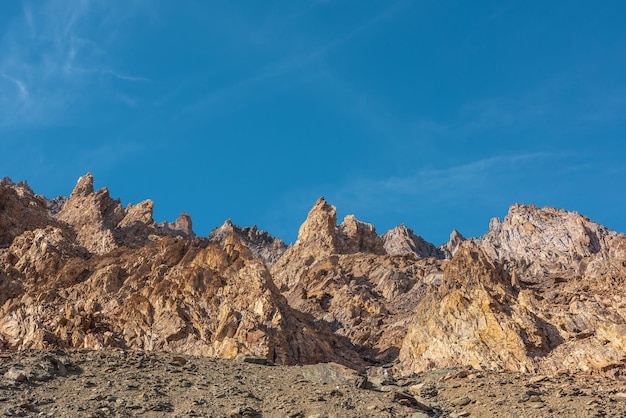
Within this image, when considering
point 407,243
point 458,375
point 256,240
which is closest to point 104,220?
point 256,240

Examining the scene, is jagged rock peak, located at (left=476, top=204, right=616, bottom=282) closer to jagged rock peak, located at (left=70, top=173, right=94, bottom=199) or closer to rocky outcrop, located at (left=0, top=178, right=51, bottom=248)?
rocky outcrop, located at (left=0, top=178, right=51, bottom=248)

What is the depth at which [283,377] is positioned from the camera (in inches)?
1329

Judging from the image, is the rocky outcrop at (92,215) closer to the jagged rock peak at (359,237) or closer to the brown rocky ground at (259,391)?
the jagged rock peak at (359,237)

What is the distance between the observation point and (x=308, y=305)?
71.5m

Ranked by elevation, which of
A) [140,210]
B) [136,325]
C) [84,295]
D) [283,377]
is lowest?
[283,377]

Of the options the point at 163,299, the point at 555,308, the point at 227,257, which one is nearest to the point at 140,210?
the point at 227,257

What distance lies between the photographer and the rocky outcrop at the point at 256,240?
514ft

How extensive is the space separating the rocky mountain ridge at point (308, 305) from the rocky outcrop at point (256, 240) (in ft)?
176

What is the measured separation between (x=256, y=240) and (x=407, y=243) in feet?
118

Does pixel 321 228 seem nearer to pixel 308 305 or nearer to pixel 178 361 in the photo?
pixel 308 305

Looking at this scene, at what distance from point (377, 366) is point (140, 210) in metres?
76.1

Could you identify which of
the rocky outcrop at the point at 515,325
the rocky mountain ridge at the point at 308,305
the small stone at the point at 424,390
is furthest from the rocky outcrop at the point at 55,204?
the small stone at the point at 424,390

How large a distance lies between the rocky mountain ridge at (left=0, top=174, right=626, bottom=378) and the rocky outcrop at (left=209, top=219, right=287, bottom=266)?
176 ft

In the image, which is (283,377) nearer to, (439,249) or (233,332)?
(233,332)
